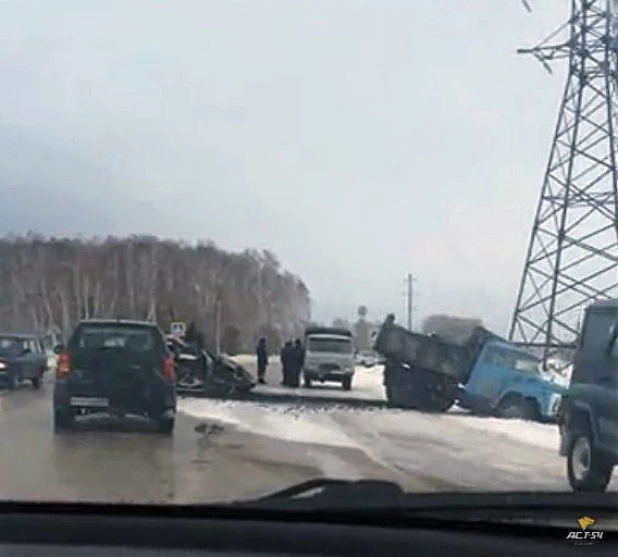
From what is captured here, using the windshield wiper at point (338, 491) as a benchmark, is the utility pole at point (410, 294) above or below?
above

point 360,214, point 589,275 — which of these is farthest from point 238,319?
point 589,275

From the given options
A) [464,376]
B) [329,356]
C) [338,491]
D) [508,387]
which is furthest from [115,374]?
[508,387]

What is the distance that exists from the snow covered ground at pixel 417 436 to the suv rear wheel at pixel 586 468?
32mm

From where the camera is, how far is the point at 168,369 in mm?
3936

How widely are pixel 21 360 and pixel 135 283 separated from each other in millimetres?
408

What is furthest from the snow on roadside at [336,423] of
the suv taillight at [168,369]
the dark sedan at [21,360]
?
the dark sedan at [21,360]

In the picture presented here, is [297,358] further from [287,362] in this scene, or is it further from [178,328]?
[178,328]

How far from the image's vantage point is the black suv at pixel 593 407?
150 inches

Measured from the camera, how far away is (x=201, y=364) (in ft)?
13.0

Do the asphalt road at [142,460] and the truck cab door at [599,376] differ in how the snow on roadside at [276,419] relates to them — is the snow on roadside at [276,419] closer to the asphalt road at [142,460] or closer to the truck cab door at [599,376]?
the asphalt road at [142,460]

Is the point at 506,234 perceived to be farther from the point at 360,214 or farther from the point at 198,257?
the point at 198,257

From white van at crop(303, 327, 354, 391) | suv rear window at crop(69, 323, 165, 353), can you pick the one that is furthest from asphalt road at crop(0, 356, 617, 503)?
suv rear window at crop(69, 323, 165, 353)

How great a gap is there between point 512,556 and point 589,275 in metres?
0.90

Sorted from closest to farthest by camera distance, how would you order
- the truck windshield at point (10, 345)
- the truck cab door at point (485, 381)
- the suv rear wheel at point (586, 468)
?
the truck windshield at point (10, 345) < the suv rear wheel at point (586, 468) < the truck cab door at point (485, 381)
